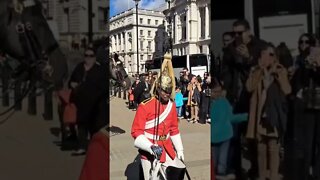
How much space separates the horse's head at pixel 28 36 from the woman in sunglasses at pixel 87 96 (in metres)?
0.10

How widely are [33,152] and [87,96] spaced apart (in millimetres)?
441

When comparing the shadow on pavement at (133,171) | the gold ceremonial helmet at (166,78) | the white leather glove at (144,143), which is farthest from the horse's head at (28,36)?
the shadow on pavement at (133,171)

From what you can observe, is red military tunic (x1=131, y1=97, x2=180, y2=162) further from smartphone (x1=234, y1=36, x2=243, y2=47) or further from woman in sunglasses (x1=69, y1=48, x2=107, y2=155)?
smartphone (x1=234, y1=36, x2=243, y2=47)

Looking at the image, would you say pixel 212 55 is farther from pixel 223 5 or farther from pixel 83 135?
pixel 83 135

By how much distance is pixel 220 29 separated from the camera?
276 centimetres

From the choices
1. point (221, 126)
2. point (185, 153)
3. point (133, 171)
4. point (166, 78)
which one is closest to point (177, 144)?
point (166, 78)

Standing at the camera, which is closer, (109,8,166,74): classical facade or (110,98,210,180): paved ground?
(109,8,166,74): classical facade

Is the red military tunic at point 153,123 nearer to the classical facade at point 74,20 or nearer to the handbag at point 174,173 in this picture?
the handbag at point 174,173

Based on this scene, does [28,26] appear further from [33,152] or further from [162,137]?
[162,137]

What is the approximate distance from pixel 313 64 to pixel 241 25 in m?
0.50

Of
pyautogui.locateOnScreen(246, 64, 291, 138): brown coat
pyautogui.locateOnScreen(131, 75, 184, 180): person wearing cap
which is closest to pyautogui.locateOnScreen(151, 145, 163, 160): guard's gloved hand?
pyautogui.locateOnScreen(131, 75, 184, 180): person wearing cap

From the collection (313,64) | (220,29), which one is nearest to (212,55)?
(220,29)

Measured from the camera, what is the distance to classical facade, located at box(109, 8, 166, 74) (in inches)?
180

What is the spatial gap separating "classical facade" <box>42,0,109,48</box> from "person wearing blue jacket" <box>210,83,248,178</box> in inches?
32.8
